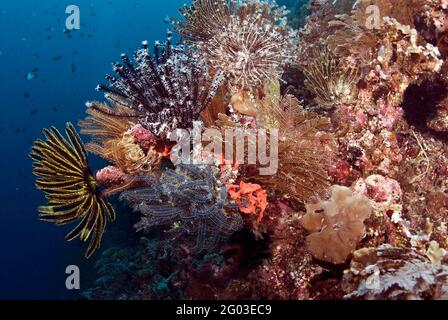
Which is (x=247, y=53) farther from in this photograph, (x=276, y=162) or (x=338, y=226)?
(x=338, y=226)

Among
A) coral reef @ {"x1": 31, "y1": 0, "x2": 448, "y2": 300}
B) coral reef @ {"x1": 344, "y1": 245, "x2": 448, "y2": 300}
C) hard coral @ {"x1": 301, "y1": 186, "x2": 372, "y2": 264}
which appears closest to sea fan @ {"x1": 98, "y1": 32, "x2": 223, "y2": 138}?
coral reef @ {"x1": 31, "y1": 0, "x2": 448, "y2": 300}

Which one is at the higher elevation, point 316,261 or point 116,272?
point 316,261

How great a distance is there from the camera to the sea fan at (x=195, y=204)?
3402 millimetres

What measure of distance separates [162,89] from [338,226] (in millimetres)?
2668

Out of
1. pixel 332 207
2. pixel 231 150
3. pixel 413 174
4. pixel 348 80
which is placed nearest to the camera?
pixel 332 207

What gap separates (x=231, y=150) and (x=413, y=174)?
2.81 metres

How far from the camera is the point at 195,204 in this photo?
3.43 meters

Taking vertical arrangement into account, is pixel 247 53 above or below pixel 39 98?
below

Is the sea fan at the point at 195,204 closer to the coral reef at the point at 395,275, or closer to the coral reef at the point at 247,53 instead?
the coral reef at the point at 395,275

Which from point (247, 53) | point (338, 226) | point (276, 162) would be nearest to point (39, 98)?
point (247, 53)

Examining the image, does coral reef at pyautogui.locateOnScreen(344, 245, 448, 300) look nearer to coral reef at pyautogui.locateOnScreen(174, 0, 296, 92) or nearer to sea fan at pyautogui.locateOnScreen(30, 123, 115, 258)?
coral reef at pyautogui.locateOnScreen(174, 0, 296, 92)

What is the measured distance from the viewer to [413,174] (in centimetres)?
483
